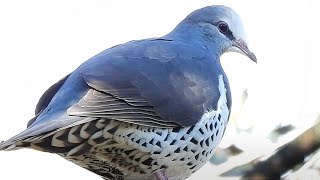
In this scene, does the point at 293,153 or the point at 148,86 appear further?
the point at 293,153

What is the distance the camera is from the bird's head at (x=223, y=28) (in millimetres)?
1512

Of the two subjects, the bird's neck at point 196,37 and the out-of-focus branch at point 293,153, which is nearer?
the bird's neck at point 196,37

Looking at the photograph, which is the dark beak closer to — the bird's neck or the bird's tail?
the bird's neck

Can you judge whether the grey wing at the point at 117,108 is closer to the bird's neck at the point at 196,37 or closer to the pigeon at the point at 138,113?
the pigeon at the point at 138,113

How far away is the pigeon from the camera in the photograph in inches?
44.8

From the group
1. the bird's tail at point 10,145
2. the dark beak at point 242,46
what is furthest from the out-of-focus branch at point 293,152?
the bird's tail at point 10,145

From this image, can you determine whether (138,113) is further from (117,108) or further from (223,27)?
(223,27)

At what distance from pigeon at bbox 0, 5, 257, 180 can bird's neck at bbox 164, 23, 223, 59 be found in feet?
0.13

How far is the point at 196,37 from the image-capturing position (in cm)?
152

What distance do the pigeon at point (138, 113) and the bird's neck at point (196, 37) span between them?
41 millimetres

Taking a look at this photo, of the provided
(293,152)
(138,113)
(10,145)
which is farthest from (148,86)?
(293,152)

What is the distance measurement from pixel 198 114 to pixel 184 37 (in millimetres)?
279

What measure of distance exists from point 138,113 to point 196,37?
15.1 inches

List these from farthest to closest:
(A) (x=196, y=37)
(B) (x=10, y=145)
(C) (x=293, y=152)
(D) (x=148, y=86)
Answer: (C) (x=293, y=152) < (A) (x=196, y=37) < (D) (x=148, y=86) < (B) (x=10, y=145)
